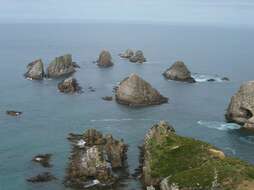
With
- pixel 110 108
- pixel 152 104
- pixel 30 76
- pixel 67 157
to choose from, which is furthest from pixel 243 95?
pixel 30 76

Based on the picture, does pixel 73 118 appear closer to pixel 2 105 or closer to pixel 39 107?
pixel 39 107

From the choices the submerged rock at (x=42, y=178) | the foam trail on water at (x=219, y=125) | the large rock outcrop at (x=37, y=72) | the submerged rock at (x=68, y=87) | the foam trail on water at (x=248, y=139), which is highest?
the large rock outcrop at (x=37, y=72)

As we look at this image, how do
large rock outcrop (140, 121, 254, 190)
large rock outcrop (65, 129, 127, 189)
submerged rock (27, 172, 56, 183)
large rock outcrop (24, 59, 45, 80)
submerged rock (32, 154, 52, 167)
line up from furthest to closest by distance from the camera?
large rock outcrop (24, 59, 45, 80) → submerged rock (32, 154, 52, 167) → submerged rock (27, 172, 56, 183) → large rock outcrop (65, 129, 127, 189) → large rock outcrop (140, 121, 254, 190)

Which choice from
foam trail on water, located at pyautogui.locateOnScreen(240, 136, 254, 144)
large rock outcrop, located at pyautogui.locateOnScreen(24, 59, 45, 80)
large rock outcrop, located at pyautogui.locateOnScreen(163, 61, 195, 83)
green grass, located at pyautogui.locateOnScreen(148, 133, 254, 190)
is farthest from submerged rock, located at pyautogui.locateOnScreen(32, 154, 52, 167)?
large rock outcrop, located at pyautogui.locateOnScreen(163, 61, 195, 83)

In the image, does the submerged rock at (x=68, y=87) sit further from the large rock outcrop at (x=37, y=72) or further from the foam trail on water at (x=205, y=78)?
the foam trail on water at (x=205, y=78)

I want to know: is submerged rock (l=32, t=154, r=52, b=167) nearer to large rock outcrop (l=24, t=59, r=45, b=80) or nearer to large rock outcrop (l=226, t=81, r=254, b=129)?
large rock outcrop (l=226, t=81, r=254, b=129)

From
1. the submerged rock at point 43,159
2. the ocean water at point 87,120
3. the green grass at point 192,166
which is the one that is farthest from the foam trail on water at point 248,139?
the submerged rock at point 43,159
